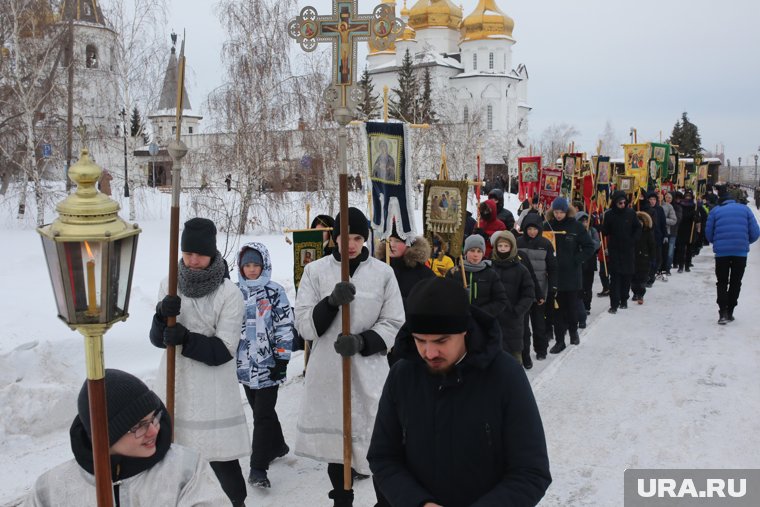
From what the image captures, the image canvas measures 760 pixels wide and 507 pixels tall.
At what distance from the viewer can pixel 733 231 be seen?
10.2 meters

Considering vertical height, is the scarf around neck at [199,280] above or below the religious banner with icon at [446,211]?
below

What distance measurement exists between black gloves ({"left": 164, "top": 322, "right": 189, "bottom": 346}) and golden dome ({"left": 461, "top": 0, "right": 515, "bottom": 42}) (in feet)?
220

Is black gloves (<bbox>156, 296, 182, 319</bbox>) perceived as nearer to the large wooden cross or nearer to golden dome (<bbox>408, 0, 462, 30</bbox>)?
the large wooden cross

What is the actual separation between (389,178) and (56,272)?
466cm

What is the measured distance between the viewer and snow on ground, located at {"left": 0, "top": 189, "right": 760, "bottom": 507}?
5.30m

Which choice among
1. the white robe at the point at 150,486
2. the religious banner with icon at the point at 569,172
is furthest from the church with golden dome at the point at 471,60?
the white robe at the point at 150,486

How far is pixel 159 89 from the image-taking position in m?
23.0

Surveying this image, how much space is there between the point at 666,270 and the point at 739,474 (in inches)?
422

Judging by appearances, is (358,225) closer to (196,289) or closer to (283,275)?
(196,289)

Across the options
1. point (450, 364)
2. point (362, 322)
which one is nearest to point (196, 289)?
point (362, 322)

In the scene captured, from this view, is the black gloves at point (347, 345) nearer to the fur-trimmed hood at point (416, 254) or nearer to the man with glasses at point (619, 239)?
the fur-trimmed hood at point (416, 254)

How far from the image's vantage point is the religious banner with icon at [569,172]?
14.2 metres

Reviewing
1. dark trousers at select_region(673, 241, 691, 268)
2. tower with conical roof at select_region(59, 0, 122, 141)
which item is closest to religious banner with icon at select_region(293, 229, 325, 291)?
dark trousers at select_region(673, 241, 691, 268)

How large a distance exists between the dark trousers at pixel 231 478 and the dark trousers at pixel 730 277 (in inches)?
321
